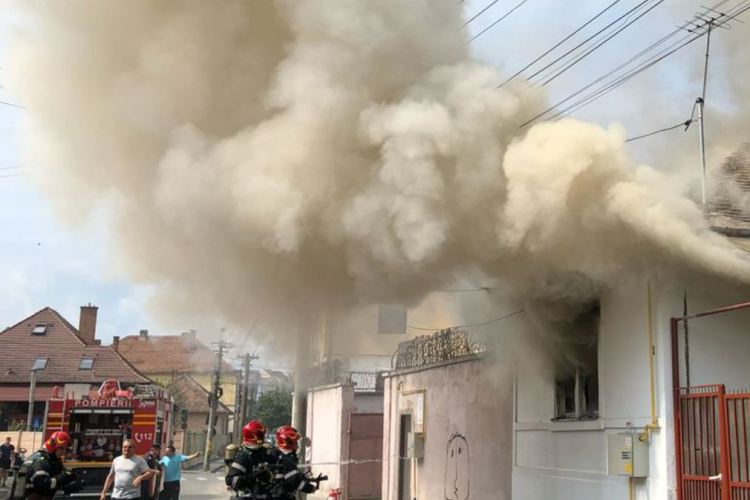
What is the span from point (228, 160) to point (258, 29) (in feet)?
5.16

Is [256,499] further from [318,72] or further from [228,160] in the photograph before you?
[318,72]

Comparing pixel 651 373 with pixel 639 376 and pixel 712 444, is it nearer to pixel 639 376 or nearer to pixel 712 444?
pixel 639 376

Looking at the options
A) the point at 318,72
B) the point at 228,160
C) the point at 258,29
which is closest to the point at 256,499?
the point at 228,160

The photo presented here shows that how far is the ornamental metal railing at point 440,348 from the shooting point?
12922mm

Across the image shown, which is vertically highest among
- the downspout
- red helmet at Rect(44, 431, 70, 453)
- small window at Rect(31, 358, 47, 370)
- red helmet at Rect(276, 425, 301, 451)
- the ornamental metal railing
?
small window at Rect(31, 358, 47, 370)

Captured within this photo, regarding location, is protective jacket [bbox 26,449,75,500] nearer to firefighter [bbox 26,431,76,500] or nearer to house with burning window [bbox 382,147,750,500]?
firefighter [bbox 26,431,76,500]

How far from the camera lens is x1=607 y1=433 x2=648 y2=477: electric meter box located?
7.89 meters

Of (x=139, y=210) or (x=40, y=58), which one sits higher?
(x=40, y=58)

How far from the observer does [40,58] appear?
8.74 meters

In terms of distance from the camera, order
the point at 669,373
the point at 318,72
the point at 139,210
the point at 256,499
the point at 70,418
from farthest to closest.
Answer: the point at 70,418 < the point at 139,210 < the point at 318,72 < the point at 669,373 < the point at 256,499

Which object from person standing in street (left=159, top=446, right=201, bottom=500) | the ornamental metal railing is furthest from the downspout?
person standing in street (left=159, top=446, right=201, bottom=500)

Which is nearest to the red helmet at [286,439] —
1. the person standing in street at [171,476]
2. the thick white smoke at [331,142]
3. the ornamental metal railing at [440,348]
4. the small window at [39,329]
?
the thick white smoke at [331,142]

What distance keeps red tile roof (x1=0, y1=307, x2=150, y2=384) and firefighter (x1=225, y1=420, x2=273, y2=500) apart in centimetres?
3313

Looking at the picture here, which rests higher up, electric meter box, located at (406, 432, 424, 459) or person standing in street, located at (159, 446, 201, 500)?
electric meter box, located at (406, 432, 424, 459)
